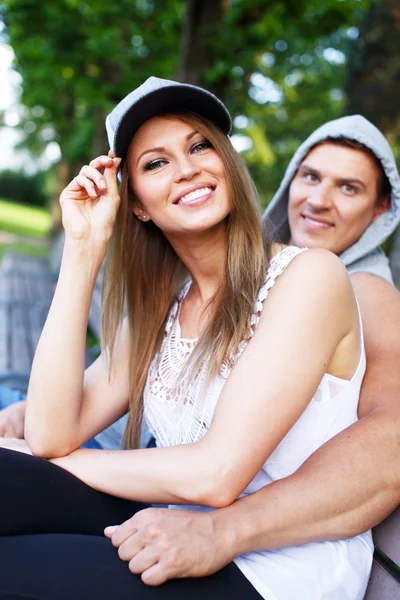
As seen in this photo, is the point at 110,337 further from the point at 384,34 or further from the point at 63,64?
the point at 63,64

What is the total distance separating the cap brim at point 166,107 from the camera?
239 cm

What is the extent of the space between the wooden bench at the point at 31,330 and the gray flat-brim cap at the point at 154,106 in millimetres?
1442

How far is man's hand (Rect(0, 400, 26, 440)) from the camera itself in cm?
277

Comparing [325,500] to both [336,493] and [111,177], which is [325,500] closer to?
[336,493]

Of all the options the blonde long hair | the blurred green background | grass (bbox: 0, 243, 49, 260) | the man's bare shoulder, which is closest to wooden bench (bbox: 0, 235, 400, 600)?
the man's bare shoulder

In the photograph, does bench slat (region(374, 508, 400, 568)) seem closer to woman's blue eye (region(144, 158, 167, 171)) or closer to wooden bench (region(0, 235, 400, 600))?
wooden bench (region(0, 235, 400, 600))

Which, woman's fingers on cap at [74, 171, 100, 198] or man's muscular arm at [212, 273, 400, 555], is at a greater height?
woman's fingers on cap at [74, 171, 100, 198]

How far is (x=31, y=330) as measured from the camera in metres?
5.98

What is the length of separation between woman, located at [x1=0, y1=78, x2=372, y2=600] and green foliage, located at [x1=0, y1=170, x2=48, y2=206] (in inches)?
2070

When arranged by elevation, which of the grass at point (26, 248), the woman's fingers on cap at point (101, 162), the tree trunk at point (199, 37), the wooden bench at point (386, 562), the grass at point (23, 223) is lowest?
the grass at point (23, 223)

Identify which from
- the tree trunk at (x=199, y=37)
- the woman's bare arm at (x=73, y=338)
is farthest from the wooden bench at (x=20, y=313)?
the tree trunk at (x=199, y=37)

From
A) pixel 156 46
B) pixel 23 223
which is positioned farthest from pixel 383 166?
pixel 23 223

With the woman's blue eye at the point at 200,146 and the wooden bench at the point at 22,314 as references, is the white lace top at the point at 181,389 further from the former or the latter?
the wooden bench at the point at 22,314

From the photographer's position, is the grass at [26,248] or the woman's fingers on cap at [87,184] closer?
the woman's fingers on cap at [87,184]
